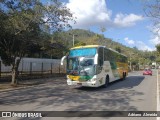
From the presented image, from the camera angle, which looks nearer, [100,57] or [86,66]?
[86,66]

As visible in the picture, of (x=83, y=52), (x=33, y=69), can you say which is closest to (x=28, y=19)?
(x=83, y=52)

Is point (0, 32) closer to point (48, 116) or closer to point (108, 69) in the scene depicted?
point (108, 69)

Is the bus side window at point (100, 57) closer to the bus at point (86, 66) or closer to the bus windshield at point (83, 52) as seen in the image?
the bus at point (86, 66)

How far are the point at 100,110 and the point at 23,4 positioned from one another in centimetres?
1236

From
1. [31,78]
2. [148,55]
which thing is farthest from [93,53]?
[148,55]

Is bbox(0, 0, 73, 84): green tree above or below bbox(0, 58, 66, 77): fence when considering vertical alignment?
above

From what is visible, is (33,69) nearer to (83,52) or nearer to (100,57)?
(83,52)

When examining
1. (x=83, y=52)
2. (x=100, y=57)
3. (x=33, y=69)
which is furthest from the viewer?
(x=33, y=69)

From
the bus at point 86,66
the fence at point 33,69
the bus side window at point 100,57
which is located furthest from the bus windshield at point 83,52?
the fence at point 33,69

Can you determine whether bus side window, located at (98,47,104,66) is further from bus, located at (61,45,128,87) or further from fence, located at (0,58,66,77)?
fence, located at (0,58,66,77)

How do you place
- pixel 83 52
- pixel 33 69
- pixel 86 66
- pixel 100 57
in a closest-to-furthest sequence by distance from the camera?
pixel 86 66
pixel 83 52
pixel 100 57
pixel 33 69

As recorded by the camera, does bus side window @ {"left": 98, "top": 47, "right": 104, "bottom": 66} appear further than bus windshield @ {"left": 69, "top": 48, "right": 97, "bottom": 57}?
Yes

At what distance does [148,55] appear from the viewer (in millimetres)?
193250

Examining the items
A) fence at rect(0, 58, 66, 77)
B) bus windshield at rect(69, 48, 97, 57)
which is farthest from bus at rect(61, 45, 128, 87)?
fence at rect(0, 58, 66, 77)
